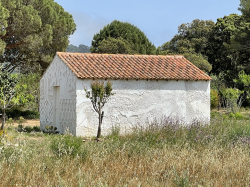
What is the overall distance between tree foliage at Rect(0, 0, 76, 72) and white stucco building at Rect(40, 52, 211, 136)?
21.7 ft

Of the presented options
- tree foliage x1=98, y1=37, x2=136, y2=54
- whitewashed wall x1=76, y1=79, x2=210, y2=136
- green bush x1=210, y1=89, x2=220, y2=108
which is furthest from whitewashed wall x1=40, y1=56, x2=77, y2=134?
green bush x1=210, y1=89, x2=220, y2=108

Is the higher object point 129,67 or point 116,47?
point 116,47

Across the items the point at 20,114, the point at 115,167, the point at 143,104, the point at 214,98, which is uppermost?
the point at 143,104

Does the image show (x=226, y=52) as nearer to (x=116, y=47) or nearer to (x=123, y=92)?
(x=116, y=47)

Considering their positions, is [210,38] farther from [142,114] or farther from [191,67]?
[142,114]

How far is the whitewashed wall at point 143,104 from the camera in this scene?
1395cm

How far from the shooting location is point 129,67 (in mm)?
15555

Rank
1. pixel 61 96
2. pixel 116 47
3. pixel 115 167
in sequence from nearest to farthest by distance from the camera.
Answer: pixel 115 167, pixel 61 96, pixel 116 47

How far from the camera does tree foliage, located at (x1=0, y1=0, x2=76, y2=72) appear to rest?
21.7m

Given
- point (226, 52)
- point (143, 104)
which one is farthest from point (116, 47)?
point (143, 104)

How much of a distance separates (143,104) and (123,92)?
108 cm

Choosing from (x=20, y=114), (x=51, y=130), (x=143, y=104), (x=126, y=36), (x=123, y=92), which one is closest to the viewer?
(x=123, y=92)

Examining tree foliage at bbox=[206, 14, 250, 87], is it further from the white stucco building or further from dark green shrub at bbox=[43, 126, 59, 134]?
dark green shrub at bbox=[43, 126, 59, 134]

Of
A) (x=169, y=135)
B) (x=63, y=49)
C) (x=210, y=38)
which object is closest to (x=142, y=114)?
(x=169, y=135)
